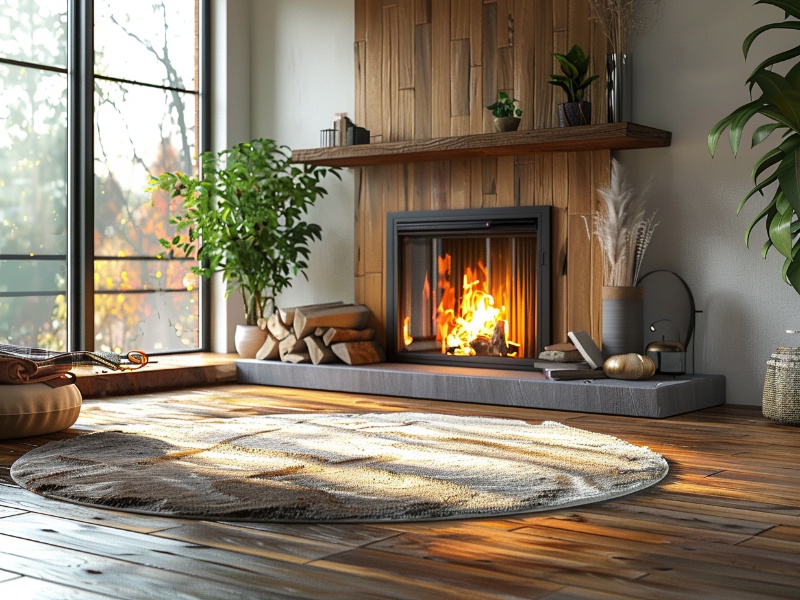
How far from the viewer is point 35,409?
13.6 feet

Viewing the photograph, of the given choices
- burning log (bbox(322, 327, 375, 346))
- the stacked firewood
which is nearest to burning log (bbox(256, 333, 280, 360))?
the stacked firewood

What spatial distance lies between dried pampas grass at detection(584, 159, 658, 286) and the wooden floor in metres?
2.09

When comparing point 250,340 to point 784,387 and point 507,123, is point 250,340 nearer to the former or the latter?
point 507,123

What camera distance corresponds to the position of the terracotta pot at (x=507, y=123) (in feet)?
18.6

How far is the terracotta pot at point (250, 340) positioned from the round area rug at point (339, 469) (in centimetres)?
210

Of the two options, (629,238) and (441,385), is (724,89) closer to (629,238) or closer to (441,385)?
(629,238)

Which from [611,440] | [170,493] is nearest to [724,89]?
[611,440]

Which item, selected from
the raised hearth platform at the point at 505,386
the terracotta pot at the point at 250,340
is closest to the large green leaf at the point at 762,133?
the raised hearth platform at the point at 505,386

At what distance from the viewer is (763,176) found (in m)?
5.19

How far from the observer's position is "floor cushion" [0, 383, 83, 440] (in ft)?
13.4

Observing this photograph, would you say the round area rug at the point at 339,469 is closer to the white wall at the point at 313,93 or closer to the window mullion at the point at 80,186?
the window mullion at the point at 80,186

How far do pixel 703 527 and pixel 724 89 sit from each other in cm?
326

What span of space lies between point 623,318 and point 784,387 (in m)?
0.97

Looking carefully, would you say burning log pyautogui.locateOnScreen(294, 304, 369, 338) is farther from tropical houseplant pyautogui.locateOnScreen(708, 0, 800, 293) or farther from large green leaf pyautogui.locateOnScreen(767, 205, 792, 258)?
large green leaf pyautogui.locateOnScreen(767, 205, 792, 258)
